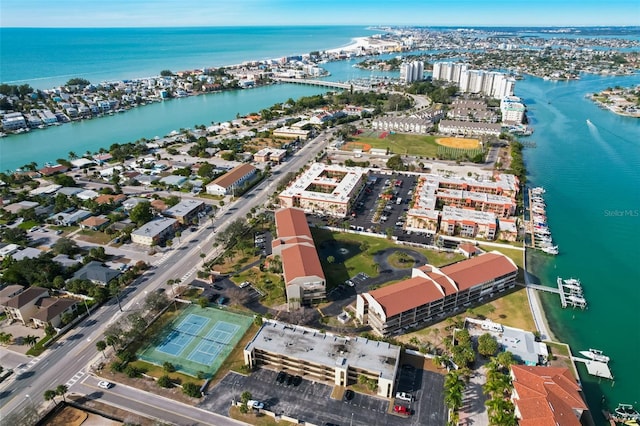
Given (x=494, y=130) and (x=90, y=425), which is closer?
(x=90, y=425)

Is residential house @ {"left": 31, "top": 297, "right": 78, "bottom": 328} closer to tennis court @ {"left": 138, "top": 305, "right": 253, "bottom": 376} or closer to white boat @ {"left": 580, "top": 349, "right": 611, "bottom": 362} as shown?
tennis court @ {"left": 138, "top": 305, "right": 253, "bottom": 376}

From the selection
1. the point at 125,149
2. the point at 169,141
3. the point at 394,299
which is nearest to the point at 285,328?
the point at 394,299

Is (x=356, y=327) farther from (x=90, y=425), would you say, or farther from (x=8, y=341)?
(x=8, y=341)

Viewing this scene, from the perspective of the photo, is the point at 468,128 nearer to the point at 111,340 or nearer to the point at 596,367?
the point at 596,367

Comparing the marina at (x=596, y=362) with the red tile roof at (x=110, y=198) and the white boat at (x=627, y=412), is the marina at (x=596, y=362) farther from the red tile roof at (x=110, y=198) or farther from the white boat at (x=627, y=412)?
the red tile roof at (x=110, y=198)

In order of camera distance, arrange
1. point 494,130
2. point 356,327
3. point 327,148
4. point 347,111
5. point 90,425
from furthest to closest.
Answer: point 347,111 < point 494,130 < point 327,148 < point 356,327 < point 90,425
